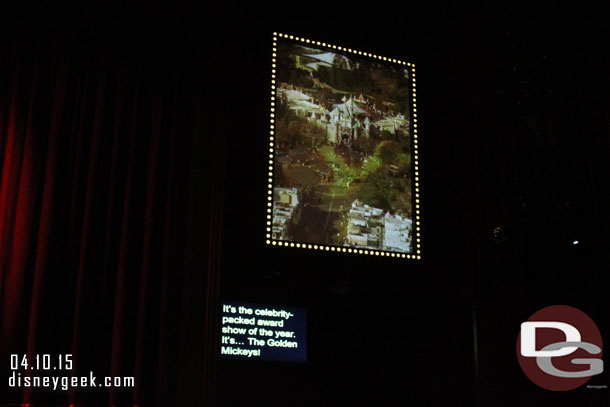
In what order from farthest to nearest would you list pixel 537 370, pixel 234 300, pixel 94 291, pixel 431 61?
pixel 431 61 → pixel 537 370 → pixel 234 300 → pixel 94 291

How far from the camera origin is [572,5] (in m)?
4.27

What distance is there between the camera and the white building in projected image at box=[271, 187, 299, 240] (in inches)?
151

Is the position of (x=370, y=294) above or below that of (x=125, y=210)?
below

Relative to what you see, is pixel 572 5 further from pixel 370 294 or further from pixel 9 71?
pixel 9 71

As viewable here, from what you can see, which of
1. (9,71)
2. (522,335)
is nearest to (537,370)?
(522,335)

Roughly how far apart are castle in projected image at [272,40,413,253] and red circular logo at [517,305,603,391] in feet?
3.20

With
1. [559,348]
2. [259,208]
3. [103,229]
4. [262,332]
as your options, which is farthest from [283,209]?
[559,348]

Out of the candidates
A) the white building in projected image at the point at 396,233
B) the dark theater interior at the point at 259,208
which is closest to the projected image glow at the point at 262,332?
the dark theater interior at the point at 259,208

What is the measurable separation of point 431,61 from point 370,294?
181cm

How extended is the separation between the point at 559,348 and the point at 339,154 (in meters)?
1.82

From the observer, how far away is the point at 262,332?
149 inches

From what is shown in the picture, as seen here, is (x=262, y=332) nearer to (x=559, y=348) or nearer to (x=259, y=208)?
(x=259, y=208)

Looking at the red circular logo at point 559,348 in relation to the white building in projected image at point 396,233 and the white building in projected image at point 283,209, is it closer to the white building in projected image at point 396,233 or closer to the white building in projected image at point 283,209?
the white building in projected image at point 396,233

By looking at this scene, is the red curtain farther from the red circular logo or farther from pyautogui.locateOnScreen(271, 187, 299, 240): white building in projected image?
the red circular logo
